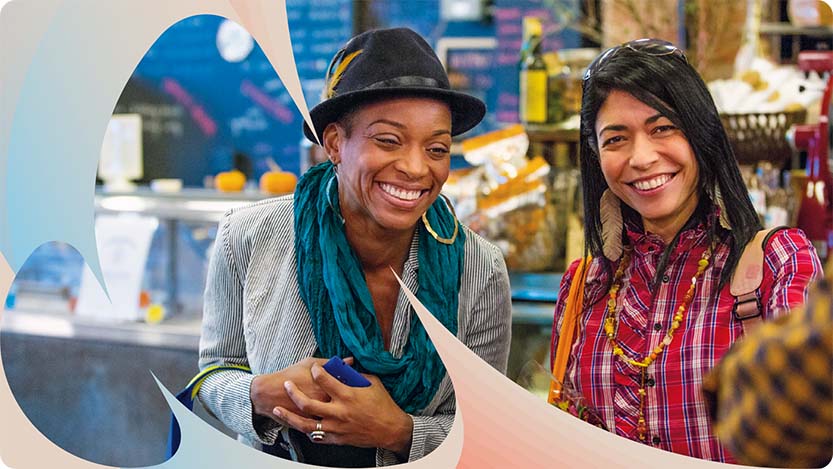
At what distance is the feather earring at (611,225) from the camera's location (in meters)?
1.17

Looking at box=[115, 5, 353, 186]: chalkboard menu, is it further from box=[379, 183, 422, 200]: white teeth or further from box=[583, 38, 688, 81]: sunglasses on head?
box=[583, 38, 688, 81]: sunglasses on head

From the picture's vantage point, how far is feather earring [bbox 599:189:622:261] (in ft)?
3.84

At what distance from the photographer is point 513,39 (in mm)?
3973

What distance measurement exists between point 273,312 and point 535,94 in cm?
138

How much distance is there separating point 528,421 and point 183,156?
398 cm

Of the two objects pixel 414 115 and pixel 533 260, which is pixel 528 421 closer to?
pixel 414 115

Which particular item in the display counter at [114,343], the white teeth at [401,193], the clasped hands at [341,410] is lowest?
the display counter at [114,343]

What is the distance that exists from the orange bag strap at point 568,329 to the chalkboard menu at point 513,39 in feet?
8.32

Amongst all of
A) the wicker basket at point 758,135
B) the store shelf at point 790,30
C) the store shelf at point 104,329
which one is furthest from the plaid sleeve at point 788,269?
the store shelf at point 104,329

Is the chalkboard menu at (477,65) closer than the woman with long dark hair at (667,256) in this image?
No

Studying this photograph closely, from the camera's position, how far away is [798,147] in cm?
208

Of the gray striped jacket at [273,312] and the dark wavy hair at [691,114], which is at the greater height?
the dark wavy hair at [691,114]

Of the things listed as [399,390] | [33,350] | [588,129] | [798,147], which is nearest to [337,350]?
[399,390]

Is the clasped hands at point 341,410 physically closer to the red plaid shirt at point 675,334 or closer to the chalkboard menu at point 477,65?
the red plaid shirt at point 675,334
